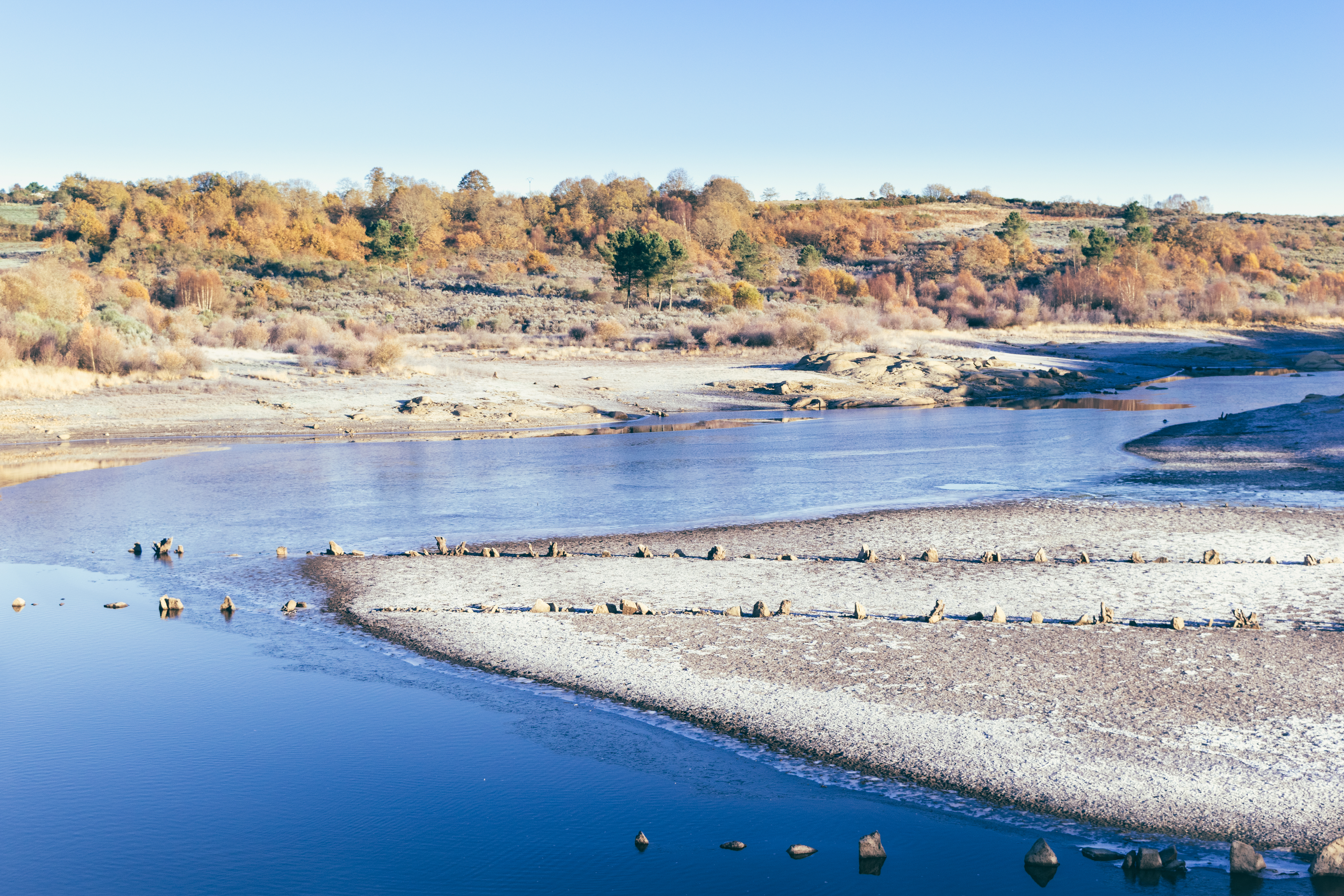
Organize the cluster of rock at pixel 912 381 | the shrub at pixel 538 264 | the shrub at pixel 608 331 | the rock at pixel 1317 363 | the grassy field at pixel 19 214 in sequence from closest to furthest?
1. the cluster of rock at pixel 912 381
2. the shrub at pixel 608 331
3. the rock at pixel 1317 363
4. the shrub at pixel 538 264
5. the grassy field at pixel 19 214

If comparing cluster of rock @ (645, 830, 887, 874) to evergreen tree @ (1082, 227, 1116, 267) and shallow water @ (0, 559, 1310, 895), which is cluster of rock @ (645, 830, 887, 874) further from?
evergreen tree @ (1082, 227, 1116, 267)

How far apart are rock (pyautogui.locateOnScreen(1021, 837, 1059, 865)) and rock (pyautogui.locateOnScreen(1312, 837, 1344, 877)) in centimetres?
108

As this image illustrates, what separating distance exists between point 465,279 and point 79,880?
2686 inches

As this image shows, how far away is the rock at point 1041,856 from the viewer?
5.36 meters

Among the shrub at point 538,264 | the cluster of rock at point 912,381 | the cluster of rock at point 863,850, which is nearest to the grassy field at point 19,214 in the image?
the shrub at point 538,264

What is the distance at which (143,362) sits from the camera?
103ft

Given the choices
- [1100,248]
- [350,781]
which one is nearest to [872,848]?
[350,781]

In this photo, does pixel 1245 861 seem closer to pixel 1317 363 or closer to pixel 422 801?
pixel 422 801

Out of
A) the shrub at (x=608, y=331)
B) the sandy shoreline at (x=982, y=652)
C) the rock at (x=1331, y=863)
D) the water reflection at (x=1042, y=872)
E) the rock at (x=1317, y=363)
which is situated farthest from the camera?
the rock at (x=1317, y=363)

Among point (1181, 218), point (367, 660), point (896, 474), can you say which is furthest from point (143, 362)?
point (1181, 218)

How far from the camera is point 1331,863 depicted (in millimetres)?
5137

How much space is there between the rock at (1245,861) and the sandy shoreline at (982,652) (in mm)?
332

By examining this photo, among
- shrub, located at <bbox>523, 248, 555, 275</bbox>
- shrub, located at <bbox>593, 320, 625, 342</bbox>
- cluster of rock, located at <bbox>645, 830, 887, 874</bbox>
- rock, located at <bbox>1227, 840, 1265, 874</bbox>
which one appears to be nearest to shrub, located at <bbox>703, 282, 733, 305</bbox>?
shrub, located at <bbox>593, 320, 625, 342</bbox>

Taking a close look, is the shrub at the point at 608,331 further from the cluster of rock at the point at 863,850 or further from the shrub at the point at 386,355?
the cluster of rock at the point at 863,850
